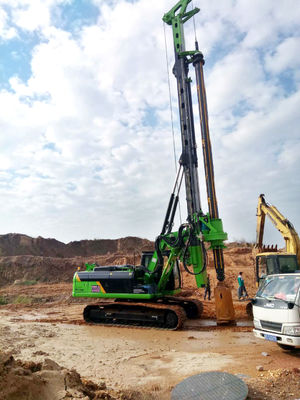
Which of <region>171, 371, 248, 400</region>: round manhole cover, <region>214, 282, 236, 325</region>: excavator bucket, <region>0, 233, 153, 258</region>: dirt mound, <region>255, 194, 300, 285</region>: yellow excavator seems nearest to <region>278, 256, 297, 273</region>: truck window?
<region>255, 194, 300, 285</region>: yellow excavator

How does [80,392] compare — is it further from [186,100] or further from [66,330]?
[186,100]

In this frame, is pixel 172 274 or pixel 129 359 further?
pixel 172 274

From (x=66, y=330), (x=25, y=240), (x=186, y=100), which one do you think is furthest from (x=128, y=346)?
(x=25, y=240)

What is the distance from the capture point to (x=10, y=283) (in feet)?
86.0

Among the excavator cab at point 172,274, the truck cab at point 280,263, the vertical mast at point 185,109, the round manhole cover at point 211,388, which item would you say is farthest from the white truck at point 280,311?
the truck cab at point 280,263

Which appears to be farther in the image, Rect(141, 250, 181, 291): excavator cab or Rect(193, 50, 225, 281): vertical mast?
Rect(141, 250, 181, 291): excavator cab

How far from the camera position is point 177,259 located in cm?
1055

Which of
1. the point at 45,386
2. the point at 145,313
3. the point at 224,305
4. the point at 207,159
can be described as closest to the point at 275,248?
the point at 224,305

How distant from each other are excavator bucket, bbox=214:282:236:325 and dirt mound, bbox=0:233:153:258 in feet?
94.5

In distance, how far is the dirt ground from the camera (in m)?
4.11

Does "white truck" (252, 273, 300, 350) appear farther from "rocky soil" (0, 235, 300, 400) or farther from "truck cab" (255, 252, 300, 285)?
"truck cab" (255, 252, 300, 285)

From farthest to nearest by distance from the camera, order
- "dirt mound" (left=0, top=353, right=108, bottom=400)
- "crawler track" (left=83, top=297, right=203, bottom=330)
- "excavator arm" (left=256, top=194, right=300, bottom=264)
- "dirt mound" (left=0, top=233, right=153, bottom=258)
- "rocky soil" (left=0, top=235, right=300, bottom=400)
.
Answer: "dirt mound" (left=0, top=233, right=153, bottom=258) → "excavator arm" (left=256, top=194, right=300, bottom=264) → "crawler track" (left=83, top=297, right=203, bottom=330) → "rocky soil" (left=0, top=235, right=300, bottom=400) → "dirt mound" (left=0, top=353, right=108, bottom=400)

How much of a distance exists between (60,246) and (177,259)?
33085 mm

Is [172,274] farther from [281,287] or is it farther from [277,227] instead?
[277,227]
